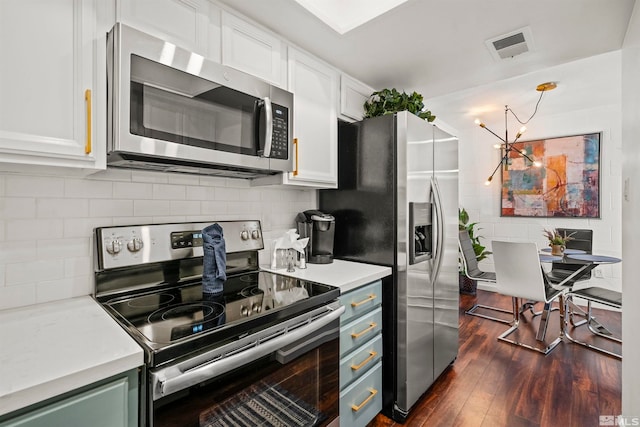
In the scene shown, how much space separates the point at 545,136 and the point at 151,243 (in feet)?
15.7

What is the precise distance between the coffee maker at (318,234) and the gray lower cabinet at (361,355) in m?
0.40

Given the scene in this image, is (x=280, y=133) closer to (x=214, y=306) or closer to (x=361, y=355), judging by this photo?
(x=214, y=306)

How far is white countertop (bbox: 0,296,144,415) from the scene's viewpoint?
70cm

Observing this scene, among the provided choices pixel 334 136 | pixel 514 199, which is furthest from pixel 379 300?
pixel 514 199

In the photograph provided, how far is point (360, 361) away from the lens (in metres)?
1.70

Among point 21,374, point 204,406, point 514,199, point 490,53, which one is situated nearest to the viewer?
point 21,374

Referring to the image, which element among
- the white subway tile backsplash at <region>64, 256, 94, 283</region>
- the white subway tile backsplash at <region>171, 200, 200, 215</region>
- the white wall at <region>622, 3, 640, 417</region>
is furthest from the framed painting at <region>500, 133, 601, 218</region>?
the white subway tile backsplash at <region>64, 256, 94, 283</region>

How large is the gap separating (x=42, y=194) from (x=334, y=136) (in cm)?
149

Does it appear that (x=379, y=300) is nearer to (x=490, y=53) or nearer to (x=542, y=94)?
(x=490, y=53)

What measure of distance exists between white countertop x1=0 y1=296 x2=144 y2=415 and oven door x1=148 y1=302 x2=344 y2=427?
128 millimetres

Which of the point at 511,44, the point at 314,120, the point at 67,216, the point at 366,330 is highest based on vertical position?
the point at 511,44

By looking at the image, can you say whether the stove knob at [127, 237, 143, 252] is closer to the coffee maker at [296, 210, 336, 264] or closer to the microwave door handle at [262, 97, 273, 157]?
the microwave door handle at [262, 97, 273, 157]

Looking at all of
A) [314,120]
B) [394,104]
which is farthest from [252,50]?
[394,104]

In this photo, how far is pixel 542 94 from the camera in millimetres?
3338
